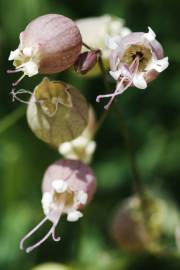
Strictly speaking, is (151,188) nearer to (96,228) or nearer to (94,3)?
(96,228)

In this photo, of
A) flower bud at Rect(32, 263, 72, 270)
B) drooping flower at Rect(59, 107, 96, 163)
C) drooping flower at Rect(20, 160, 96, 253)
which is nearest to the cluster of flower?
drooping flower at Rect(20, 160, 96, 253)

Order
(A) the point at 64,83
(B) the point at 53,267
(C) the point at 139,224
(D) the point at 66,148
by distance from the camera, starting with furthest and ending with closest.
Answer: (C) the point at 139,224 < (B) the point at 53,267 < (D) the point at 66,148 < (A) the point at 64,83

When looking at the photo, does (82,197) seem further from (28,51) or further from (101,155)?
(101,155)

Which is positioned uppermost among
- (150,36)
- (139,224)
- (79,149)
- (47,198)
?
(150,36)

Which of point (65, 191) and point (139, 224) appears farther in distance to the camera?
point (139, 224)

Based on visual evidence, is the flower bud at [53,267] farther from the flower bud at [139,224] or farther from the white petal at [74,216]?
the white petal at [74,216]

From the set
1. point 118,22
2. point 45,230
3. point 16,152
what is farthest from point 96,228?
point 118,22

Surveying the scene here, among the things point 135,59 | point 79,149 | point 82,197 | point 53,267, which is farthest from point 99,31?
point 53,267

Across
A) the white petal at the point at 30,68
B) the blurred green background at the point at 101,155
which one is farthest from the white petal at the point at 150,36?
the blurred green background at the point at 101,155
